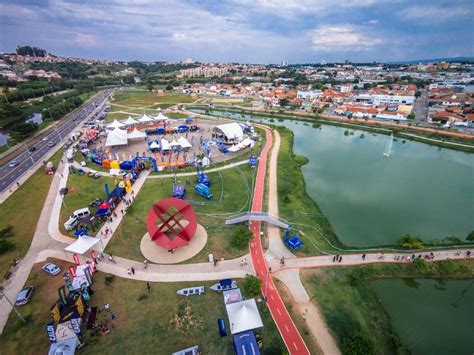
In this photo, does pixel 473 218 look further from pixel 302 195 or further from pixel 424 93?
pixel 424 93

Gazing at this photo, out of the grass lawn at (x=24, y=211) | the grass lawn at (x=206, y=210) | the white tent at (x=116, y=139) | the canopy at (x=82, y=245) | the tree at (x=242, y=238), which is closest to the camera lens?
the canopy at (x=82, y=245)

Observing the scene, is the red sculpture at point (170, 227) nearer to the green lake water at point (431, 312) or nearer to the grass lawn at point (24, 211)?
the grass lawn at point (24, 211)

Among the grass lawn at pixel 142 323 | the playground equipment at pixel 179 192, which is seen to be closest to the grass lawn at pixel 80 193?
the grass lawn at pixel 142 323

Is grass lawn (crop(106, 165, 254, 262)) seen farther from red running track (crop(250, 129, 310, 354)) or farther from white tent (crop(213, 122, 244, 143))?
white tent (crop(213, 122, 244, 143))

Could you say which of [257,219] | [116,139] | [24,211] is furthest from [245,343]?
[116,139]

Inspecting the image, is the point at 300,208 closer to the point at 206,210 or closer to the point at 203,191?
the point at 206,210

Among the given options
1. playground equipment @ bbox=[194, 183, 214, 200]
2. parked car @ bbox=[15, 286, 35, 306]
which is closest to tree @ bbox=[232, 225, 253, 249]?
playground equipment @ bbox=[194, 183, 214, 200]
